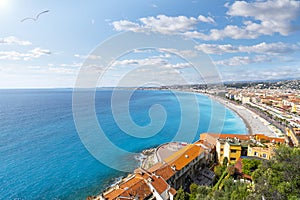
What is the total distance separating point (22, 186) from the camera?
18.0 meters

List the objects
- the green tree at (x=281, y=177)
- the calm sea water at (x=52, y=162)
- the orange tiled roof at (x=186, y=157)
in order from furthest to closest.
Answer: the calm sea water at (x=52, y=162)
the orange tiled roof at (x=186, y=157)
the green tree at (x=281, y=177)

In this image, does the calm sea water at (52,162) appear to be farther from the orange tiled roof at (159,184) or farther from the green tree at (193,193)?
the green tree at (193,193)

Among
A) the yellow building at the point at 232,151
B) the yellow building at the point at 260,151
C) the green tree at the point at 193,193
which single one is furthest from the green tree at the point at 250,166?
the green tree at the point at 193,193

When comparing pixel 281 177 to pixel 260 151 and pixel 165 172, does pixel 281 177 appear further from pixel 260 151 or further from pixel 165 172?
pixel 260 151

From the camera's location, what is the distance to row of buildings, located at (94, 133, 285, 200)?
1264 cm

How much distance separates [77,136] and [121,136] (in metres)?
7.76

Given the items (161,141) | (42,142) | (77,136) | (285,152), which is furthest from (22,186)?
(285,152)

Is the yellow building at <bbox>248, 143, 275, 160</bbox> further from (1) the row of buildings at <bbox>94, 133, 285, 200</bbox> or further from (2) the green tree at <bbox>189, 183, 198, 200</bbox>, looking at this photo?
(2) the green tree at <bbox>189, 183, 198, 200</bbox>

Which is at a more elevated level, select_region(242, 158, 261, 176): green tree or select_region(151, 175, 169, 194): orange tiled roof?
select_region(242, 158, 261, 176): green tree

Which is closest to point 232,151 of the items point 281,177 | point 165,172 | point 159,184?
point 165,172

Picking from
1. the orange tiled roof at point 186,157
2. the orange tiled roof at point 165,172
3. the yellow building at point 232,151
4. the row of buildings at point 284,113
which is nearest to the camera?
the orange tiled roof at point 165,172

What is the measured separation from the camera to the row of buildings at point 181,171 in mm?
12641

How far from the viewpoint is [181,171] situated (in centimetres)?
1623

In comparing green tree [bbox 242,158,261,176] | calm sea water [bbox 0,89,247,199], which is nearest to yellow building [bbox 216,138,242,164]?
green tree [bbox 242,158,261,176]
